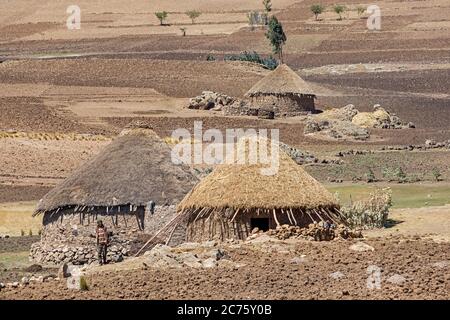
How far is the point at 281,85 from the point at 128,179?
116ft

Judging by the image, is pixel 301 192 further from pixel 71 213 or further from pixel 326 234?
pixel 71 213

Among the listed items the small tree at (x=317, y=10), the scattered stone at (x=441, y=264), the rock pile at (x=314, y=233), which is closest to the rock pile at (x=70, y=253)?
the rock pile at (x=314, y=233)

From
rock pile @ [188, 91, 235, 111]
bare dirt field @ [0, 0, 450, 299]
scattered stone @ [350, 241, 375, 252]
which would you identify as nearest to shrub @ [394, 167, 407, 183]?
bare dirt field @ [0, 0, 450, 299]

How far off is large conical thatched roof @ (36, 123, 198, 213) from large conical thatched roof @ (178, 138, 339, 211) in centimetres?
404

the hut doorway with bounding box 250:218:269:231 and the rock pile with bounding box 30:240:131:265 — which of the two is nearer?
the hut doorway with bounding box 250:218:269:231

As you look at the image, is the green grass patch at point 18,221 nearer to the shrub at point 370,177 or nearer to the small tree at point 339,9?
the shrub at point 370,177

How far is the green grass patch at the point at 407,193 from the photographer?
3728cm

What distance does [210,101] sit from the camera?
69.5m

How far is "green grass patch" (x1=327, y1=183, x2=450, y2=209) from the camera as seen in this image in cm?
3728

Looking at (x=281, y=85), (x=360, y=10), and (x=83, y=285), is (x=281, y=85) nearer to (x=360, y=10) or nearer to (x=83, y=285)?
(x=83, y=285)

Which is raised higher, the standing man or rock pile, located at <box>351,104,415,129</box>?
rock pile, located at <box>351,104,415,129</box>

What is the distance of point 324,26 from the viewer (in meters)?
115

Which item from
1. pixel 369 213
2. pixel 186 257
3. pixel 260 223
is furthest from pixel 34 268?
pixel 186 257

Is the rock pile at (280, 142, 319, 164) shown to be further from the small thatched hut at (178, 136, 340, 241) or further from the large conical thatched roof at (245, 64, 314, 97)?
the small thatched hut at (178, 136, 340, 241)
